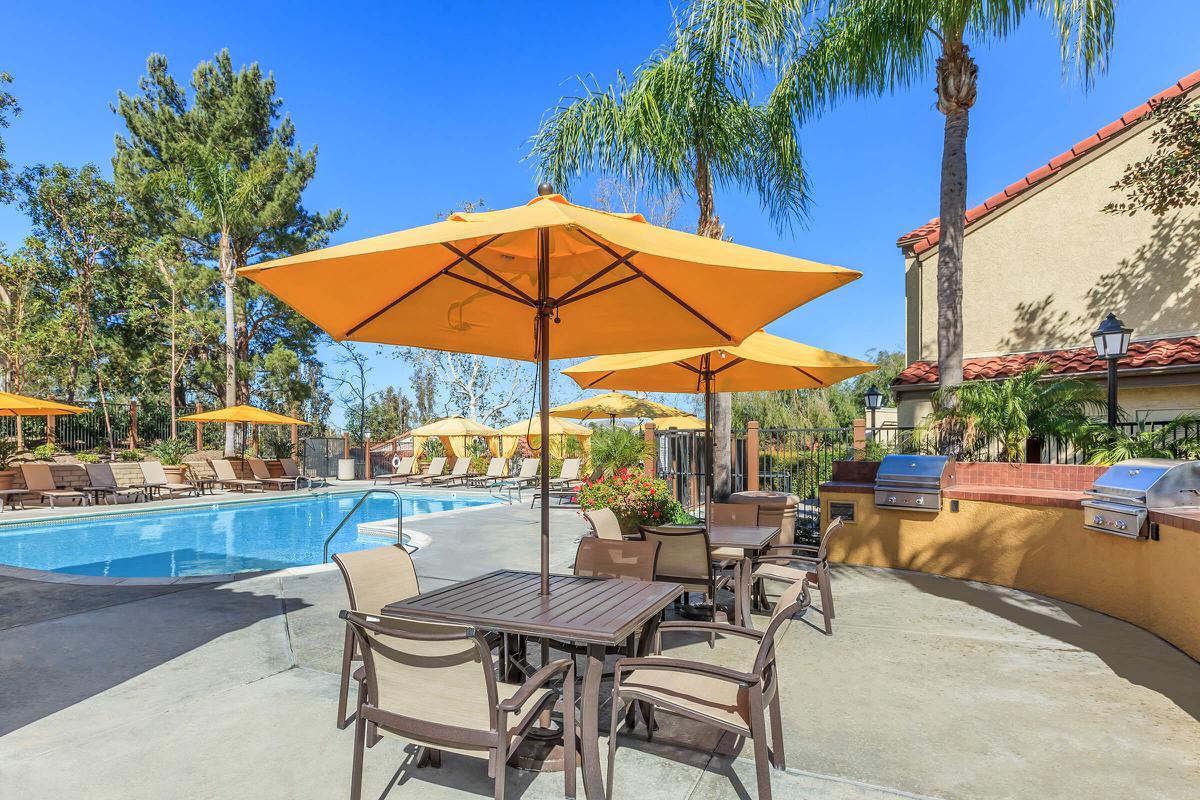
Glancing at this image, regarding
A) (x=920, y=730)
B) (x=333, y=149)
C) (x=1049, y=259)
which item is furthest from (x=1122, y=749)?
(x=333, y=149)

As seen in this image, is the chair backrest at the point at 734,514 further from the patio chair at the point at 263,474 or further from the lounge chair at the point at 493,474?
the patio chair at the point at 263,474

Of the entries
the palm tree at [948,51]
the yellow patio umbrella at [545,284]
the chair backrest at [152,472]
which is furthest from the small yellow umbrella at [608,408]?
the chair backrest at [152,472]

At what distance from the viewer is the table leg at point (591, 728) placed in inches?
96.0

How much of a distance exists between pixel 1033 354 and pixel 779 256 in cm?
1078

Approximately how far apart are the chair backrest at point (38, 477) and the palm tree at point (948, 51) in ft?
55.6

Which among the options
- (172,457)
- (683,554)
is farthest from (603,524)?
(172,457)

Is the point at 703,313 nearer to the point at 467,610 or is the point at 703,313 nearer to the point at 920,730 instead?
the point at 467,610

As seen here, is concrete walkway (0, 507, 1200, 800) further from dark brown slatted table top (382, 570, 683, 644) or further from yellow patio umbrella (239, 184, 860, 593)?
yellow patio umbrella (239, 184, 860, 593)

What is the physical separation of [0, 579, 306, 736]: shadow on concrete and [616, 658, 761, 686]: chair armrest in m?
3.10

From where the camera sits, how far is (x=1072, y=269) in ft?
→ 37.1

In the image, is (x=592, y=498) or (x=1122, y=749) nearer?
(x=1122, y=749)

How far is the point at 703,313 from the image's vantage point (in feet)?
12.3

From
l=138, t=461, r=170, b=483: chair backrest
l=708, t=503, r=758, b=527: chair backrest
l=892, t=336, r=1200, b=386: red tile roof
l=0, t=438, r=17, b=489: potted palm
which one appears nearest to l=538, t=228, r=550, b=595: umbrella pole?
l=708, t=503, r=758, b=527: chair backrest

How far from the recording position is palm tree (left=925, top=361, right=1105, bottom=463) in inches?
267
